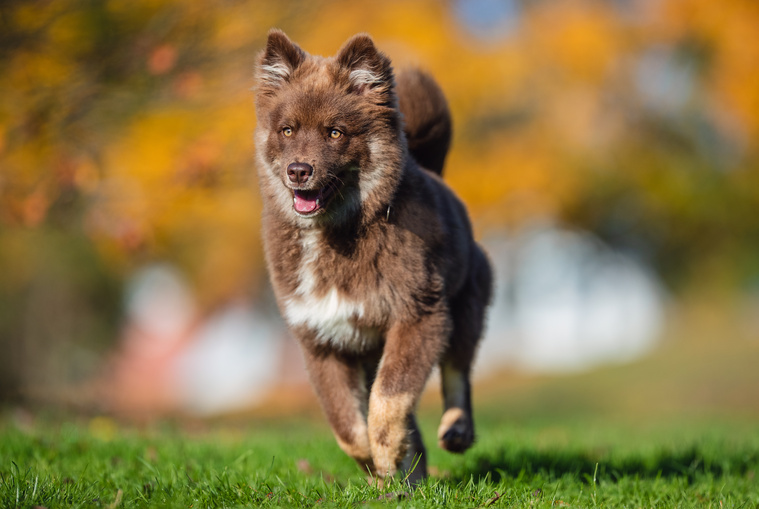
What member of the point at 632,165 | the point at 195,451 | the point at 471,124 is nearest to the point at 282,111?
the point at 195,451

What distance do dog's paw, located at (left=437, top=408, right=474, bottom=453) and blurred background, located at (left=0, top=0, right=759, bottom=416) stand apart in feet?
14.8

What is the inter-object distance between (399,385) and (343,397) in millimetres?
526

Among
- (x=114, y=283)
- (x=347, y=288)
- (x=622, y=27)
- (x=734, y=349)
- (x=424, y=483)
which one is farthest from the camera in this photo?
(x=114, y=283)

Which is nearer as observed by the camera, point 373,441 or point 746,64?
point 373,441

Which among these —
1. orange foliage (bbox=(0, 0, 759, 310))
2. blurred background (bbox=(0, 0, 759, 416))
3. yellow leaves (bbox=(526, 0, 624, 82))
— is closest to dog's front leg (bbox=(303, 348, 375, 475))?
orange foliage (bbox=(0, 0, 759, 310))

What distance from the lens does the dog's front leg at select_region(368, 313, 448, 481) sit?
459cm

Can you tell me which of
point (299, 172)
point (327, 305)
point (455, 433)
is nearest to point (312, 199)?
point (299, 172)

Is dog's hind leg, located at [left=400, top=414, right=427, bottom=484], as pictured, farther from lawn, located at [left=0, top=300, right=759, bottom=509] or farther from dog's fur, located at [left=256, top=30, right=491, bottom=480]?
lawn, located at [left=0, top=300, right=759, bottom=509]

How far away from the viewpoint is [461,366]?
562cm

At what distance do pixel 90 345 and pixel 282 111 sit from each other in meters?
18.8

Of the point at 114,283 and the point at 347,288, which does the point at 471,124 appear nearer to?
the point at 114,283

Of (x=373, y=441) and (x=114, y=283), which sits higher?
(x=373, y=441)

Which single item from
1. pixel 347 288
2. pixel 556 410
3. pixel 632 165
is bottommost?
pixel 556 410

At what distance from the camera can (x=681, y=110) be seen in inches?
767
